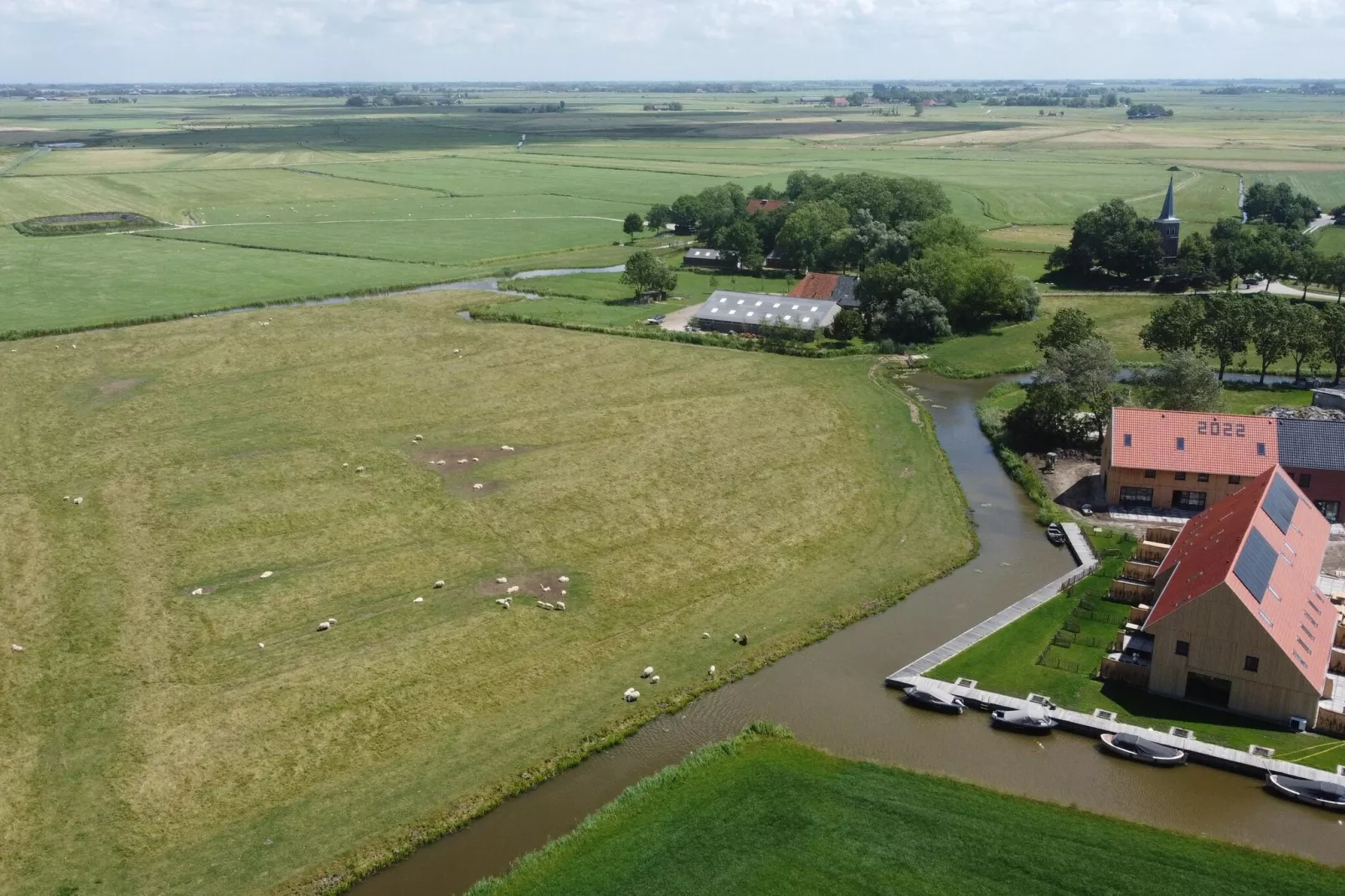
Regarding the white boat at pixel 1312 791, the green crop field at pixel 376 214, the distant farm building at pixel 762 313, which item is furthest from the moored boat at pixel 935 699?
the green crop field at pixel 376 214

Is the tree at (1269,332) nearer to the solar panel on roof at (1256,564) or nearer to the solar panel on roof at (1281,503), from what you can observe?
the solar panel on roof at (1281,503)

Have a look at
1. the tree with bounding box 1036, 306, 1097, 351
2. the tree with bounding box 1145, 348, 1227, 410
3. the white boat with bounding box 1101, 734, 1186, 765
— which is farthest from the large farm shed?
the white boat with bounding box 1101, 734, 1186, 765

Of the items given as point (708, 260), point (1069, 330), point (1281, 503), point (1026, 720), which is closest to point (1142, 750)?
point (1026, 720)

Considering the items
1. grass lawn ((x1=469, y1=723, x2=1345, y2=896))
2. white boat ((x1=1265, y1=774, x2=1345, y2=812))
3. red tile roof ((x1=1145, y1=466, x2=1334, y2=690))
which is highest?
red tile roof ((x1=1145, y1=466, x2=1334, y2=690))

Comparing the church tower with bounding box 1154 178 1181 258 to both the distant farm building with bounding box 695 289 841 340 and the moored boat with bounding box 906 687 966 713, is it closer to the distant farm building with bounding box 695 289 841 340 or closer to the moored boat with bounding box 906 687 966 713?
the distant farm building with bounding box 695 289 841 340

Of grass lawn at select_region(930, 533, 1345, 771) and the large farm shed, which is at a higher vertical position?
the large farm shed

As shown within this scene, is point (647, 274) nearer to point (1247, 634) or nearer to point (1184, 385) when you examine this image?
point (1184, 385)
